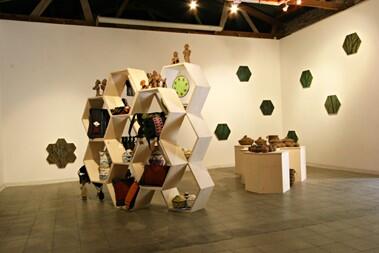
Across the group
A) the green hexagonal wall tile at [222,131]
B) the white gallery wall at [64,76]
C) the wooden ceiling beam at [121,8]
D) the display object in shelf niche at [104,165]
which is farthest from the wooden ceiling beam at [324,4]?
the display object in shelf niche at [104,165]

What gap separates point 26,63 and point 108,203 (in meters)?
3.03

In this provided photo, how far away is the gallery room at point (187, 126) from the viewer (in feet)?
9.11

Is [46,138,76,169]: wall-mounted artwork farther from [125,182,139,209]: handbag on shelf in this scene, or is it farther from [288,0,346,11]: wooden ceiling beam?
[288,0,346,11]: wooden ceiling beam

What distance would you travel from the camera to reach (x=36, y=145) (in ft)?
17.5

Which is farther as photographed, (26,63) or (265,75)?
(265,75)

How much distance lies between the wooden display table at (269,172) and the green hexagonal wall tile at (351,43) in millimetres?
2432

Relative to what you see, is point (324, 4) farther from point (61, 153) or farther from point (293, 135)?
point (61, 153)

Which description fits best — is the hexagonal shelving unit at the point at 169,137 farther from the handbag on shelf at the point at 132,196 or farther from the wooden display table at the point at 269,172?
the wooden display table at the point at 269,172

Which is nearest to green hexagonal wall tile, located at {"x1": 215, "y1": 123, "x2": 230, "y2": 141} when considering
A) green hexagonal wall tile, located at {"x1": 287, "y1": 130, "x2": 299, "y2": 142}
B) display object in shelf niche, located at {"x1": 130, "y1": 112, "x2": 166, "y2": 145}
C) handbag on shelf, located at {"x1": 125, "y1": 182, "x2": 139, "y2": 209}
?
green hexagonal wall tile, located at {"x1": 287, "y1": 130, "x2": 299, "y2": 142}

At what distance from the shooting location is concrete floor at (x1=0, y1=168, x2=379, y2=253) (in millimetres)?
2314

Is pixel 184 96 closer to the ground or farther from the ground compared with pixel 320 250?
farther from the ground

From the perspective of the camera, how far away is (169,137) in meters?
3.36

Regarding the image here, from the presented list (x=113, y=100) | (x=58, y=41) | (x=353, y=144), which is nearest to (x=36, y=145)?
(x=58, y=41)

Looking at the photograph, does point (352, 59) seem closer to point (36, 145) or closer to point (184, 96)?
point (184, 96)
